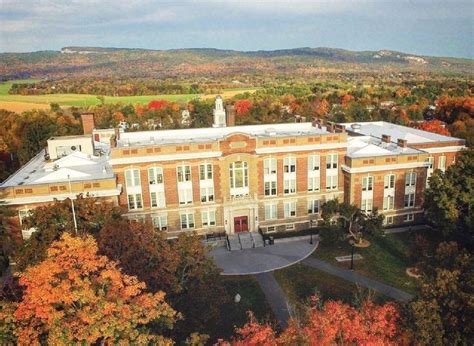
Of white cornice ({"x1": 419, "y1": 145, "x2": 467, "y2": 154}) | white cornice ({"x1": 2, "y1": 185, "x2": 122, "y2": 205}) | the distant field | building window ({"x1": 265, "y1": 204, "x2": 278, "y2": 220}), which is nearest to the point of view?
white cornice ({"x1": 2, "y1": 185, "x2": 122, "y2": 205})

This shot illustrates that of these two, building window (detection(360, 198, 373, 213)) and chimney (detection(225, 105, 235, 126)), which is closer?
building window (detection(360, 198, 373, 213))

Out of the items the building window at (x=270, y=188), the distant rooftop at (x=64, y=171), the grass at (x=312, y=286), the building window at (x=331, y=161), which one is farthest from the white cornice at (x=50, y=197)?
the building window at (x=331, y=161)

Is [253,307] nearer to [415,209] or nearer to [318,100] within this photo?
[415,209]

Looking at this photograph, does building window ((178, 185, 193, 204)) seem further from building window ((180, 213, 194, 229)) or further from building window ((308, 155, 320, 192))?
building window ((308, 155, 320, 192))

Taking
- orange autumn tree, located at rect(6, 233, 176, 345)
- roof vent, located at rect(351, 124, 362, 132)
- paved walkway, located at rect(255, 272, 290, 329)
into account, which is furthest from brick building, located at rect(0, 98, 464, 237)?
orange autumn tree, located at rect(6, 233, 176, 345)

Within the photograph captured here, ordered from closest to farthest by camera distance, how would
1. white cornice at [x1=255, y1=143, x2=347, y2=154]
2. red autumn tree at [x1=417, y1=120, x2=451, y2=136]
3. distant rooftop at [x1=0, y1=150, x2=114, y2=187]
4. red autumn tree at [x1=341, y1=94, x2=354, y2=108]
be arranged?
distant rooftop at [x1=0, y1=150, x2=114, y2=187] → white cornice at [x1=255, y1=143, x2=347, y2=154] → red autumn tree at [x1=417, y1=120, x2=451, y2=136] → red autumn tree at [x1=341, y1=94, x2=354, y2=108]

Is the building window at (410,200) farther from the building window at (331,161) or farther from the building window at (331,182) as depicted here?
the building window at (331,161)

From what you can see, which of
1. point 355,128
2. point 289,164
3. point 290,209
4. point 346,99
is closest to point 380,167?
point 289,164
